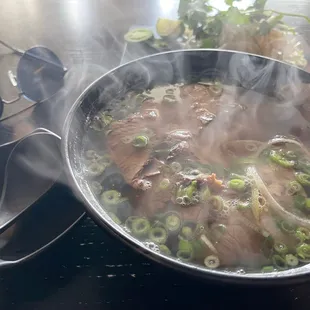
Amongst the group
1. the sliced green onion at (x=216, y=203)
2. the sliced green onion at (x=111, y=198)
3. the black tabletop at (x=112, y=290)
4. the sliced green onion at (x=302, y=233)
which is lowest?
the black tabletop at (x=112, y=290)

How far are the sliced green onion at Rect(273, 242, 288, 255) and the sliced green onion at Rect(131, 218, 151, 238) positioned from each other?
45 cm

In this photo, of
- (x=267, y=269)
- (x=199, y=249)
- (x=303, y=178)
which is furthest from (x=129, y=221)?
(x=303, y=178)

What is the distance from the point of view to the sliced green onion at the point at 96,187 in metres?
1.46

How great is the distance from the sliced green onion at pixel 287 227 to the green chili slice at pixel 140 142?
0.66 metres

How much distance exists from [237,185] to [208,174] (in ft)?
0.42

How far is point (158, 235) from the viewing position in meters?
1.32

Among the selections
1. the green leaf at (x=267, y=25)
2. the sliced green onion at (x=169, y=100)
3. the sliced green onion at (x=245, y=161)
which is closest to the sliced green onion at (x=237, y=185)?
the sliced green onion at (x=245, y=161)

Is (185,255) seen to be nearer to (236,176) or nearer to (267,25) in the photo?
(236,176)

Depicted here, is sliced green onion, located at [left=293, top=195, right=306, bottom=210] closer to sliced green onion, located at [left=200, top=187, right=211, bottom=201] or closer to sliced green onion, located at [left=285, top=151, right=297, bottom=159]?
sliced green onion, located at [left=285, top=151, right=297, bottom=159]

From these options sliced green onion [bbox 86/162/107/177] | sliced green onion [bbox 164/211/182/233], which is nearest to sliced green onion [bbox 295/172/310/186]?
sliced green onion [bbox 164/211/182/233]

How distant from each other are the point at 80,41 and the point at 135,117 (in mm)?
1404

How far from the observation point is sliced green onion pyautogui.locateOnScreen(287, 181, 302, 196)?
4.77 ft

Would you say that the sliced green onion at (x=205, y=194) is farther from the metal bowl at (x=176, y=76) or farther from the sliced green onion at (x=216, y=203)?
the metal bowl at (x=176, y=76)

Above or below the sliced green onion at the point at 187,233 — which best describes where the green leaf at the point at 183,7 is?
above
